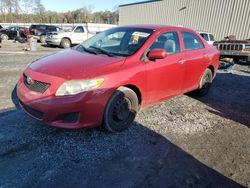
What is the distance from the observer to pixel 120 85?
139 inches

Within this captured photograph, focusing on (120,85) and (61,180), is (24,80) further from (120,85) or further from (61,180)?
(61,180)

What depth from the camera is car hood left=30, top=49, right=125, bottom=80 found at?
3.29 meters

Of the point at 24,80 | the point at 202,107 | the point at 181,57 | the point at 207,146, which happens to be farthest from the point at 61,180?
the point at 202,107

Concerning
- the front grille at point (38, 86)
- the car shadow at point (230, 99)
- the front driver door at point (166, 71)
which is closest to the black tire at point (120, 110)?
the front driver door at point (166, 71)

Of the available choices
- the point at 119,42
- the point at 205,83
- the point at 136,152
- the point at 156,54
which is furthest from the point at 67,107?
the point at 205,83

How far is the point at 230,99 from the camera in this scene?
5.96 m

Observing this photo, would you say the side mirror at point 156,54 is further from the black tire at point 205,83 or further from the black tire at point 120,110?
the black tire at point 205,83

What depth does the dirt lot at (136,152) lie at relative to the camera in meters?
2.74

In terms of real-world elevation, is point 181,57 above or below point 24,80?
above

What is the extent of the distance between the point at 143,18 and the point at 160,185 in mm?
27399

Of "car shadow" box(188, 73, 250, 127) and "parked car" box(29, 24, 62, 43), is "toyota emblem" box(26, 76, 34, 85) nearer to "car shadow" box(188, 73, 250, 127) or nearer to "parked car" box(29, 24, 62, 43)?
"car shadow" box(188, 73, 250, 127)

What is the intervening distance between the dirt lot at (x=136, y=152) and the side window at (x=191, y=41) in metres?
1.42

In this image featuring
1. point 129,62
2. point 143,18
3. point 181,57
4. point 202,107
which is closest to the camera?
point 129,62

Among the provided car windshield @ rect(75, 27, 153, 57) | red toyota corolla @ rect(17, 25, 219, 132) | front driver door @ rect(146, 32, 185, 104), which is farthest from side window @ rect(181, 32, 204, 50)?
car windshield @ rect(75, 27, 153, 57)
